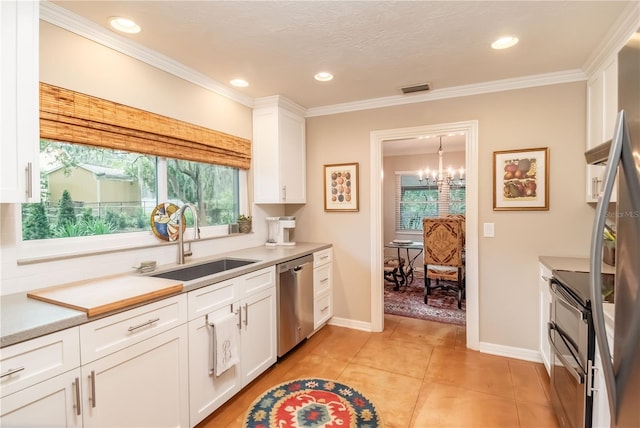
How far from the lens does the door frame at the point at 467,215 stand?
117 inches

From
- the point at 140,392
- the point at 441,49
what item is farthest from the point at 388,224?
the point at 140,392

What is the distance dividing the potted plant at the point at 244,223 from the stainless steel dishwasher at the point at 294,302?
65 centimetres

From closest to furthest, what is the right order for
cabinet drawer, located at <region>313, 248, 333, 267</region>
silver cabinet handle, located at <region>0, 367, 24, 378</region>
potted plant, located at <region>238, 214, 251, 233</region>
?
silver cabinet handle, located at <region>0, 367, 24, 378</region>, potted plant, located at <region>238, 214, 251, 233</region>, cabinet drawer, located at <region>313, 248, 333, 267</region>

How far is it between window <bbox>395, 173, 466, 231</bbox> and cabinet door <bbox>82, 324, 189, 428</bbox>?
18.3 ft

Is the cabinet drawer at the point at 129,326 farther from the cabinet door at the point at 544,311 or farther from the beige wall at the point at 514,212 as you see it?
the cabinet door at the point at 544,311

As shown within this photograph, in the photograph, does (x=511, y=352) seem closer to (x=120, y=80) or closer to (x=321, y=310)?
(x=321, y=310)

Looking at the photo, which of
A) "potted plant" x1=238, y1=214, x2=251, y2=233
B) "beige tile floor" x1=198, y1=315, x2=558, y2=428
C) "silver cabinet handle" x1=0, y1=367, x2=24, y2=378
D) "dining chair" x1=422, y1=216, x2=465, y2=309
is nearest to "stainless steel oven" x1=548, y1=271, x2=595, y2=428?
"beige tile floor" x1=198, y1=315, x2=558, y2=428

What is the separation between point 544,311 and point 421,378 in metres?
1.15

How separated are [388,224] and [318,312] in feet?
12.8

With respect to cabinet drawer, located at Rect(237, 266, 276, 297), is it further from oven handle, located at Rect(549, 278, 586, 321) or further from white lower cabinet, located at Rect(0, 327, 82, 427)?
oven handle, located at Rect(549, 278, 586, 321)

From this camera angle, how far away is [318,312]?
131 inches

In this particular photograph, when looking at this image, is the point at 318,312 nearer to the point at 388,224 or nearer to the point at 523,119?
the point at 523,119

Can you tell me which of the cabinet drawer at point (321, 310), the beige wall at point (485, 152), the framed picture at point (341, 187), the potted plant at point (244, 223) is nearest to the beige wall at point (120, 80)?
the beige wall at point (485, 152)

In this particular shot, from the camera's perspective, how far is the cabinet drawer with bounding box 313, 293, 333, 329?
326cm
